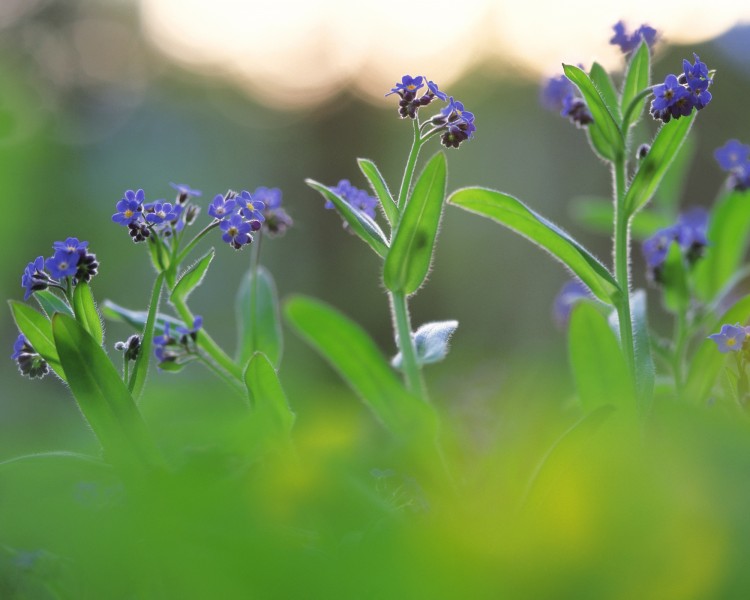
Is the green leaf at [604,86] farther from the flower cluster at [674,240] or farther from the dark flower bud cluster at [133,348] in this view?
the dark flower bud cluster at [133,348]

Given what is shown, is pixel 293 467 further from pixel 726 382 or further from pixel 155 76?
pixel 155 76

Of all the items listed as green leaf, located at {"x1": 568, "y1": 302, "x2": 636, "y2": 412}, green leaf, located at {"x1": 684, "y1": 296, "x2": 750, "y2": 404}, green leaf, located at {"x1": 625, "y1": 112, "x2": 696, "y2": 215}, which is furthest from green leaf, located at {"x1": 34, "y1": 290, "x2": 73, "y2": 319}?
green leaf, located at {"x1": 684, "y1": 296, "x2": 750, "y2": 404}

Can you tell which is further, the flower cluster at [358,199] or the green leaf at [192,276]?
the flower cluster at [358,199]

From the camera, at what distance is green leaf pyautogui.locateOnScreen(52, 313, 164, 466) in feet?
3.27

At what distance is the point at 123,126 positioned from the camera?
16.7m

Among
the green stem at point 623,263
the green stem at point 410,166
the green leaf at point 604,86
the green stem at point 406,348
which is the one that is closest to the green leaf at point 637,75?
the green leaf at point 604,86

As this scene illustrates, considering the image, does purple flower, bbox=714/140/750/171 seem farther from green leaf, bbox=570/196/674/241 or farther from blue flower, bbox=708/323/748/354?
blue flower, bbox=708/323/748/354

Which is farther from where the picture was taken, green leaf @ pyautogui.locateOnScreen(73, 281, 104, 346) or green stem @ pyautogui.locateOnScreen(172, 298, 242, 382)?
green stem @ pyautogui.locateOnScreen(172, 298, 242, 382)

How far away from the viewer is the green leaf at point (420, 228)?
3.89ft

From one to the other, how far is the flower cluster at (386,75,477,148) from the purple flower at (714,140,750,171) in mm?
662

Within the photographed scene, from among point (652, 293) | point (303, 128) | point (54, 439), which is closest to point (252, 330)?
point (54, 439)

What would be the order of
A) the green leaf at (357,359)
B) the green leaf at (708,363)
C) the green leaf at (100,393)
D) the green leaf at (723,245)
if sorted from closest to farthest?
the green leaf at (100,393) < the green leaf at (357,359) < the green leaf at (708,363) < the green leaf at (723,245)

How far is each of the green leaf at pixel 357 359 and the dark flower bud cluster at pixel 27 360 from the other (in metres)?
0.37

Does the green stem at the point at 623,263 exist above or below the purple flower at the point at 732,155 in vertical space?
below
